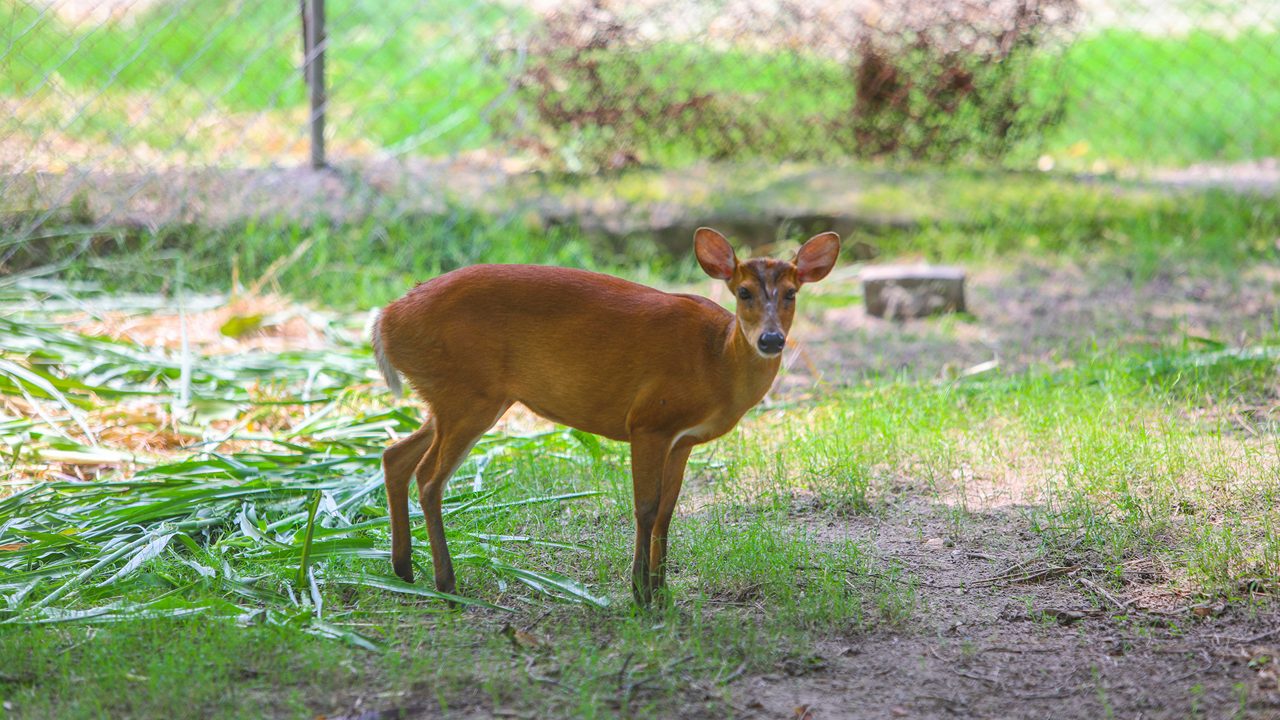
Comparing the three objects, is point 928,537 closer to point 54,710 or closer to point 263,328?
point 54,710

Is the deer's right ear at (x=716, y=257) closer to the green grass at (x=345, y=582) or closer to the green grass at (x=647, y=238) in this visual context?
the green grass at (x=345, y=582)

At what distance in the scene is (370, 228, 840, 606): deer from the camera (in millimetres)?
3623

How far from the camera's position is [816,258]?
3.83 meters

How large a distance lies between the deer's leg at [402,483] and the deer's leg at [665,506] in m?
0.70

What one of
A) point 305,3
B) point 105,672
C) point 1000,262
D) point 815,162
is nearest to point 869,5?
point 815,162

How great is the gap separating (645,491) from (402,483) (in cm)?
74

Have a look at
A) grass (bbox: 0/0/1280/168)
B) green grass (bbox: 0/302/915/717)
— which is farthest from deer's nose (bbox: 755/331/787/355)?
grass (bbox: 0/0/1280/168)

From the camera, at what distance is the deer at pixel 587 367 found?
3.62 m

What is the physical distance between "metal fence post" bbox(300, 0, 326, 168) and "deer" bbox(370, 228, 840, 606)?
444cm

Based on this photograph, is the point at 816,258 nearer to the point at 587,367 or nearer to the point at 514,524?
the point at 587,367

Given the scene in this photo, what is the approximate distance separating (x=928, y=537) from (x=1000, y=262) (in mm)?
4039

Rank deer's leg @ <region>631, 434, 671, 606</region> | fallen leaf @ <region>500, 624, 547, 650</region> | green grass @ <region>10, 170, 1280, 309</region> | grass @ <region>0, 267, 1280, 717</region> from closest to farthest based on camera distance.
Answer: grass @ <region>0, 267, 1280, 717</region>
fallen leaf @ <region>500, 624, 547, 650</region>
deer's leg @ <region>631, 434, 671, 606</region>
green grass @ <region>10, 170, 1280, 309</region>

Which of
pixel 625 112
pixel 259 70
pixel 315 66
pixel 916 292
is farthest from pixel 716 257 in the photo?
pixel 259 70

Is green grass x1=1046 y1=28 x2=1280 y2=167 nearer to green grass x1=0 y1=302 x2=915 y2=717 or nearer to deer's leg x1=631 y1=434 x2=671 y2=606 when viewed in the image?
green grass x1=0 y1=302 x2=915 y2=717
